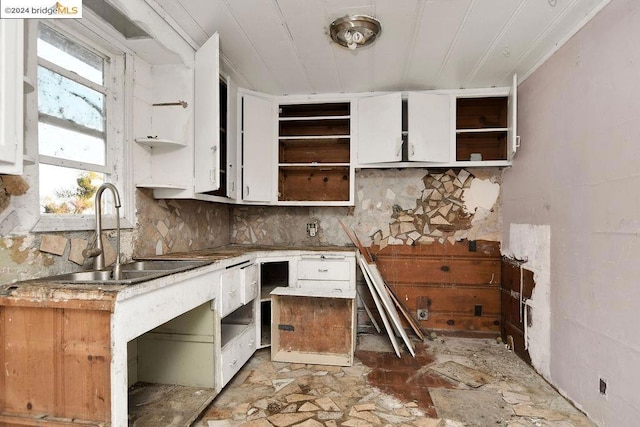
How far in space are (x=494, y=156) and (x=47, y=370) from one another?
3.58 m

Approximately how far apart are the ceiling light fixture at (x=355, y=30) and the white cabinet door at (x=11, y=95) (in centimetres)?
153

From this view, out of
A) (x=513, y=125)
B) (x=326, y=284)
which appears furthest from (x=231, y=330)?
(x=513, y=125)

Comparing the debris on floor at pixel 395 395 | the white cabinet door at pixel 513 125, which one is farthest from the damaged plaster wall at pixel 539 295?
A: the white cabinet door at pixel 513 125

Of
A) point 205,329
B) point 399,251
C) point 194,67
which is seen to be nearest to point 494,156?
point 399,251

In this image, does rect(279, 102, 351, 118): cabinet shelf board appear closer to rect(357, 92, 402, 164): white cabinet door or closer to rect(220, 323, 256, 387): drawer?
rect(357, 92, 402, 164): white cabinet door

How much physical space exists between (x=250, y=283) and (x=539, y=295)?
6.93 feet

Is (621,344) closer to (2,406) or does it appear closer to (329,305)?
(329,305)

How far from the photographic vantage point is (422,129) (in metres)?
3.03

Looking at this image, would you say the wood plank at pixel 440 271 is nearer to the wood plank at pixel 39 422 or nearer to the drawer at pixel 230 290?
the drawer at pixel 230 290

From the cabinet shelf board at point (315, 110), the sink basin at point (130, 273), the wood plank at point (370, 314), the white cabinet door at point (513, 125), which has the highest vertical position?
the cabinet shelf board at point (315, 110)

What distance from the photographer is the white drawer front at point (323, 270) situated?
2934mm

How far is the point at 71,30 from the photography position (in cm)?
174

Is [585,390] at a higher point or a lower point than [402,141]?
lower

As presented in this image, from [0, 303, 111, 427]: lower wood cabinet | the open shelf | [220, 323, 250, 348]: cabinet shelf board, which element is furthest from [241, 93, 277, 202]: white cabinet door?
[0, 303, 111, 427]: lower wood cabinet
